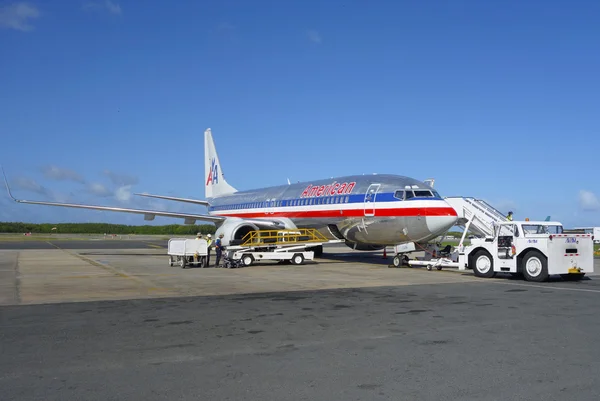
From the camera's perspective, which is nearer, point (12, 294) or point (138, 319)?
point (138, 319)

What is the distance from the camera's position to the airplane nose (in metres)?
20.6

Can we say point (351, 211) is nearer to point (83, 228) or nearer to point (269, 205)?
point (269, 205)

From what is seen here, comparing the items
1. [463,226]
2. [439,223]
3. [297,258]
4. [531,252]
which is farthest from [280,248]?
[531,252]

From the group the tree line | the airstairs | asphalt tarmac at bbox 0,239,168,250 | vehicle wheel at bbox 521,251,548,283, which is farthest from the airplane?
the tree line

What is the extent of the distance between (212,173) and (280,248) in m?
18.6

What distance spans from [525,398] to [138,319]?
22.9 ft

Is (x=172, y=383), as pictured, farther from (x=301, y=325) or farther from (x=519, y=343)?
(x=519, y=343)

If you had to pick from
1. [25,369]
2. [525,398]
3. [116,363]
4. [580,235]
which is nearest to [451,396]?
[525,398]

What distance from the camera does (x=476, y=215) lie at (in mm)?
22797

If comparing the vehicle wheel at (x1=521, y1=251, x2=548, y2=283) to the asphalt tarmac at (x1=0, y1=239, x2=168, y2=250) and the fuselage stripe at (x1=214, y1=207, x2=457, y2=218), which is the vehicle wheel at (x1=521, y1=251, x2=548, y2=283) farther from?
the asphalt tarmac at (x1=0, y1=239, x2=168, y2=250)

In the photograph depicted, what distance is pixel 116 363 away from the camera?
680cm

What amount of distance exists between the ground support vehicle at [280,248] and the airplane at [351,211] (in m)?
0.63

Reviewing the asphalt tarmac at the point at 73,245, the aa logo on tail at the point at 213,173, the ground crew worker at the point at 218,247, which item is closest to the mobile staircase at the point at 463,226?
the ground crew worker at the point at 218,247

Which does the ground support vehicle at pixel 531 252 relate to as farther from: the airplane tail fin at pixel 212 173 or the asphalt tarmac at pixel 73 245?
the asphalt tarmac at pixel 73 245
